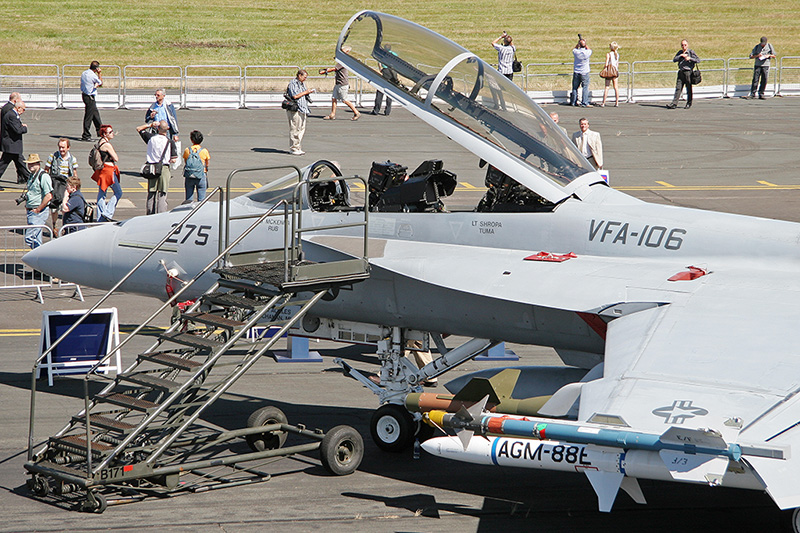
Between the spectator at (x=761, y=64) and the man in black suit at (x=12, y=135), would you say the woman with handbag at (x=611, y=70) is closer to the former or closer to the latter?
the spectator at (x=761, y=64)

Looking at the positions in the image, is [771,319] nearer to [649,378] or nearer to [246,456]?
[649,378]

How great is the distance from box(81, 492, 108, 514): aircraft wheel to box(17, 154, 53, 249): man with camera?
10682 millimetres

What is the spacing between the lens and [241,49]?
51125 millimetres

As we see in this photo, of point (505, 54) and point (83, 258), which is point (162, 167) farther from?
point (505, 54)

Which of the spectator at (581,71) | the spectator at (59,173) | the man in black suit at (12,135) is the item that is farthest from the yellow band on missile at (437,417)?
the spectator at (581,71)

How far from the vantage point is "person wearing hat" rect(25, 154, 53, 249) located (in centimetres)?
1934

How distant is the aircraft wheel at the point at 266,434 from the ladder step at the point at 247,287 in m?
1.56

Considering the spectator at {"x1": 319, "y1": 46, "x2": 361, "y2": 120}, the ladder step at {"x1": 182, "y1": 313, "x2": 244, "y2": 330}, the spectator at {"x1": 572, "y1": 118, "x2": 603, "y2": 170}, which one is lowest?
the ladder step at {"x1": 182, "y1": 313, "x2": 244, "y2": 330}

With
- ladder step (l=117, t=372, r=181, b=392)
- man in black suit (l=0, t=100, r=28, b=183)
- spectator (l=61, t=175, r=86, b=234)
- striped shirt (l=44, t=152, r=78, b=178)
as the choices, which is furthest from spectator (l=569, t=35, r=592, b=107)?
ladder step (l=117, t=372, r=181, b=392)

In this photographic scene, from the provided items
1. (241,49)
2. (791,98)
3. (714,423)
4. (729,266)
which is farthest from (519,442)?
(241,49)

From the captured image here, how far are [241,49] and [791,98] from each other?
2601cm

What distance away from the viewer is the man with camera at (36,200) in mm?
19356

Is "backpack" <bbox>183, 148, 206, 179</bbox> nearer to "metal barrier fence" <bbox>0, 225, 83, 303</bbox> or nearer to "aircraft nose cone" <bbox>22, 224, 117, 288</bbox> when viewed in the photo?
"metal barrier fence" <bbox>0, 225, 83, 303</bbox>

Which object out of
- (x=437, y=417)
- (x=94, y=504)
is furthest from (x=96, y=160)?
(x=437, y=417)
